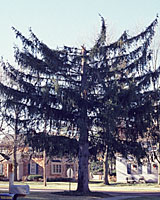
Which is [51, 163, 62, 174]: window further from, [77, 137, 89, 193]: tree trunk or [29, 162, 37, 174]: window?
[77, 137, 89, 193]: tree trunk

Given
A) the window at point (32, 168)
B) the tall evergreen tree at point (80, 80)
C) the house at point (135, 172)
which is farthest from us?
the window at point (32, 168)

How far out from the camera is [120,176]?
5047cm

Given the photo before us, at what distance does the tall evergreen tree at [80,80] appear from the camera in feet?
84.0

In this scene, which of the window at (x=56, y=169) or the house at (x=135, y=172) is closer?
the house at (x=135, y=172)

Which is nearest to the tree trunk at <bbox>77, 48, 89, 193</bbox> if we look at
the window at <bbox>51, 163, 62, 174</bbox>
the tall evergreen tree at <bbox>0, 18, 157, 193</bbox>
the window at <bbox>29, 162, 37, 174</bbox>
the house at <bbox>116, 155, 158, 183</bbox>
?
the tall evergreen tree at <bbox>0, 18, 157, 193</bbox>

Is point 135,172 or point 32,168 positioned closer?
point 135,172

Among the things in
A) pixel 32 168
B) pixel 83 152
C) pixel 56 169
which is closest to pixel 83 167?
pixel 83 152

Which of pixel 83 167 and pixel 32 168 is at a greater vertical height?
pixel 83 167

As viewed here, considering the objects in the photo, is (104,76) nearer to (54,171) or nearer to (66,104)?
(66,104)

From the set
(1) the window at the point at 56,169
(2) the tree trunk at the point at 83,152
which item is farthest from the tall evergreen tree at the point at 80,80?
(1) the window at the point at 56,169

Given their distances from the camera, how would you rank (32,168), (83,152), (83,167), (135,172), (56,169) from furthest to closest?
1. (56,169)
2. (32,168)
3. (135,172)
4. (83,167)
5. (83,152)

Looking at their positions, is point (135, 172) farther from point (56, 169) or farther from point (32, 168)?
point (32, 168)

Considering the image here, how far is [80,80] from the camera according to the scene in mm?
27953

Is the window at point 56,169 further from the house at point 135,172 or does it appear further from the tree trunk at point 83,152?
the tree trunk at point 83,152
